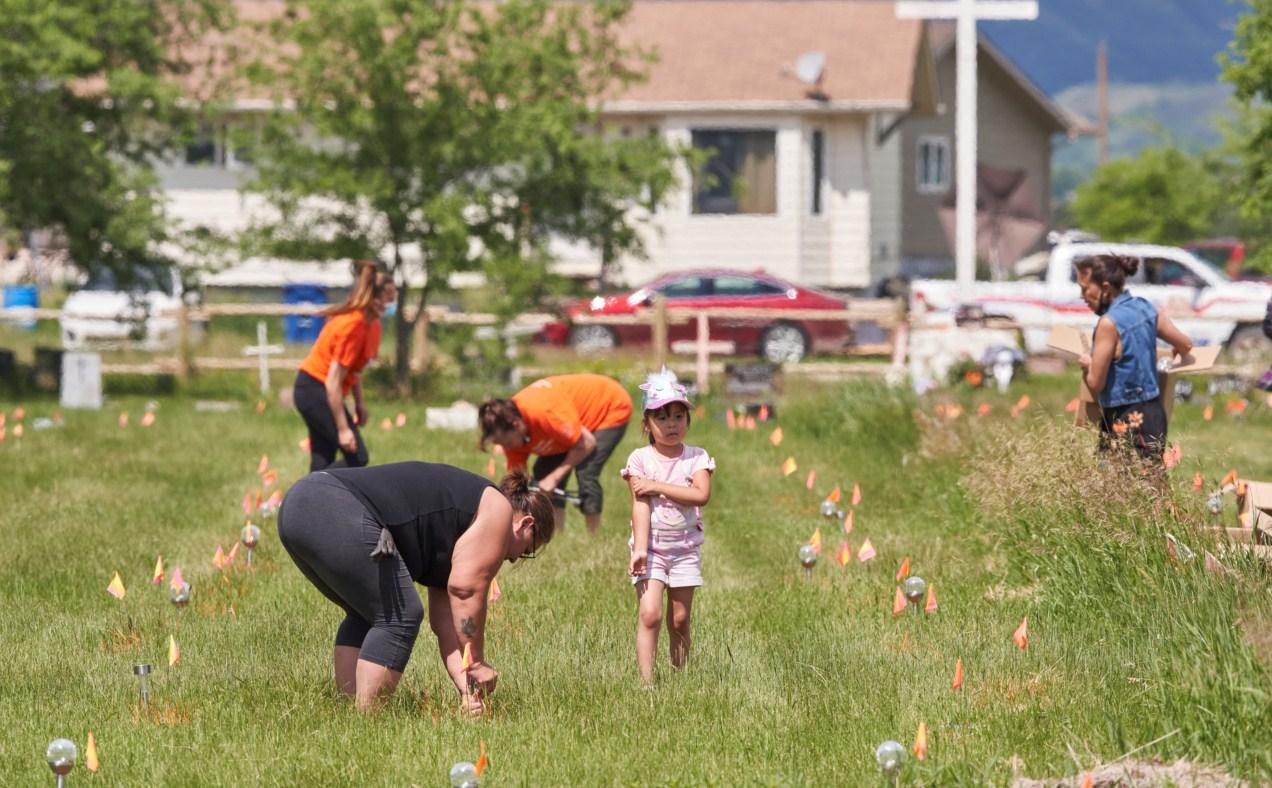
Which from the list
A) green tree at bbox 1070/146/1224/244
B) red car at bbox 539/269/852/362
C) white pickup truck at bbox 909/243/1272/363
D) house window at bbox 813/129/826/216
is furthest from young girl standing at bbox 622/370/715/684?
green tree at bbox 1070/146/1224/244

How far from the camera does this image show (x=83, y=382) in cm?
2161

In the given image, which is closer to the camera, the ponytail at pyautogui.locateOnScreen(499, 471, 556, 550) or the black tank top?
the black tank top

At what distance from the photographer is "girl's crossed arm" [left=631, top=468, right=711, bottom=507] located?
765 centimetres

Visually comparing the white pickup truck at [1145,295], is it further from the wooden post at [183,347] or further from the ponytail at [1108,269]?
the ponytail at [1108,269]

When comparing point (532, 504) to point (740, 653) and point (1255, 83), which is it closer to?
point (740, 653)

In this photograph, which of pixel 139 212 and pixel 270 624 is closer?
pixel 270 624

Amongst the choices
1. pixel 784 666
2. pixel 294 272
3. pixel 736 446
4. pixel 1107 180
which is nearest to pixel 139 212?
pixel 736 446

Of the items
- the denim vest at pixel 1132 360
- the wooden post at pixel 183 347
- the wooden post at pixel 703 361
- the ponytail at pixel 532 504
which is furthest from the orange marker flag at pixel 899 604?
the wooden post at pixel 183 347

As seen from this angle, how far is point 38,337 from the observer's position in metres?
32.7

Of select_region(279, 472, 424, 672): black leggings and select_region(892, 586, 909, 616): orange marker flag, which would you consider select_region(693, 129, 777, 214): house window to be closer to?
select_region(892, 586, 909, 616): orange marker flag

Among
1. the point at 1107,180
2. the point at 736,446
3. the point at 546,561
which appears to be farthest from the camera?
the point at 1107,180

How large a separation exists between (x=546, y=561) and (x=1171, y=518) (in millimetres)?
3886

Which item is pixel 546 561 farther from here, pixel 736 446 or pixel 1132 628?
pixel 736 446

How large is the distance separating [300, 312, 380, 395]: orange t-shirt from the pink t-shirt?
396 centimetres
